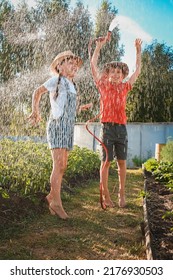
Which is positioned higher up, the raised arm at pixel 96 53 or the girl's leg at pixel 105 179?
the raised arm at pixel 96 53

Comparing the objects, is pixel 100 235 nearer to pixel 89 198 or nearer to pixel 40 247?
pixel 40 247

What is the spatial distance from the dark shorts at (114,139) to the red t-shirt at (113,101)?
0.10 metres

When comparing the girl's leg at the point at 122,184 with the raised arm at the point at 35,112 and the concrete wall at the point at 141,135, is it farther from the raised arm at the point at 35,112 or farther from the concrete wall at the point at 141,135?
the concrete wall at the point at 141,135

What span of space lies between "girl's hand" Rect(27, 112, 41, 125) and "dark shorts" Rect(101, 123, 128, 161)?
1187 millimetres

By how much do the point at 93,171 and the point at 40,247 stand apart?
536cm

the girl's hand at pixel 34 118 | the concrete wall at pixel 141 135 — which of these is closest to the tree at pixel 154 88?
the concrete wall at pixel 141 135

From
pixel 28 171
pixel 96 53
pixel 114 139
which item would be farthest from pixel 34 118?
pixel 28 171

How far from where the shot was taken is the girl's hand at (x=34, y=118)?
3.23m

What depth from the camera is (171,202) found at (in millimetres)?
4395

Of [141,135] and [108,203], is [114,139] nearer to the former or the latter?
[108,203]

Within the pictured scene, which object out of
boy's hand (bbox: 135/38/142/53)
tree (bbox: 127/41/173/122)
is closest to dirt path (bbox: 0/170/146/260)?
boy's hand (bbox: 135/38/142/53)

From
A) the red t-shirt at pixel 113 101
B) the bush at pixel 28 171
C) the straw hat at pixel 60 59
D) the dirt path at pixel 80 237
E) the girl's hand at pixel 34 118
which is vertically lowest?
the dirt path at pixel 80 237

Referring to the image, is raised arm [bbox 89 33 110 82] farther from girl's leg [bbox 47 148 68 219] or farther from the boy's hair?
girl's leg [bbox 47 148 68 219]
